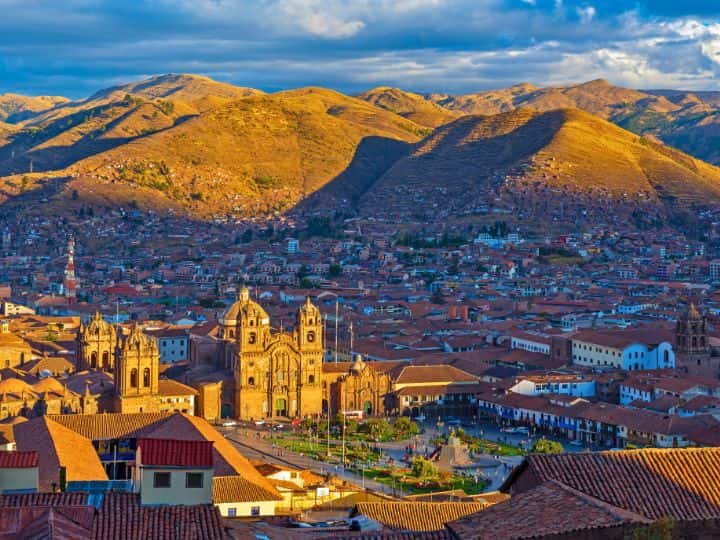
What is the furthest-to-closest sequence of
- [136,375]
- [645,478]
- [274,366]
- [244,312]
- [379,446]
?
[274,366] < [244,312] < [136,375] < [379,446] < [645,478]

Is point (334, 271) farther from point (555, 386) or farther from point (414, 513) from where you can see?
point (414, 513)

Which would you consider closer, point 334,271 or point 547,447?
point 547,447

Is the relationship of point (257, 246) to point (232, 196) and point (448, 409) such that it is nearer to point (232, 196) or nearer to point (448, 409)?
point (232, 196)

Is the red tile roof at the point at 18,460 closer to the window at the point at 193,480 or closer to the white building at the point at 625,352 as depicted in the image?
the window at the point at 193,480

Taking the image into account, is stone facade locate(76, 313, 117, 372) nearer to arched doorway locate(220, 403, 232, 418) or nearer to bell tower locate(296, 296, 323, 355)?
arched doorway locate(220, 403, 232, 418)

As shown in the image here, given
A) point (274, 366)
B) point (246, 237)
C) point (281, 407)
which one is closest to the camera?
point (274, 366)

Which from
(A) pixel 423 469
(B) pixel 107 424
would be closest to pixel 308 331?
(A) pixel 423 469
